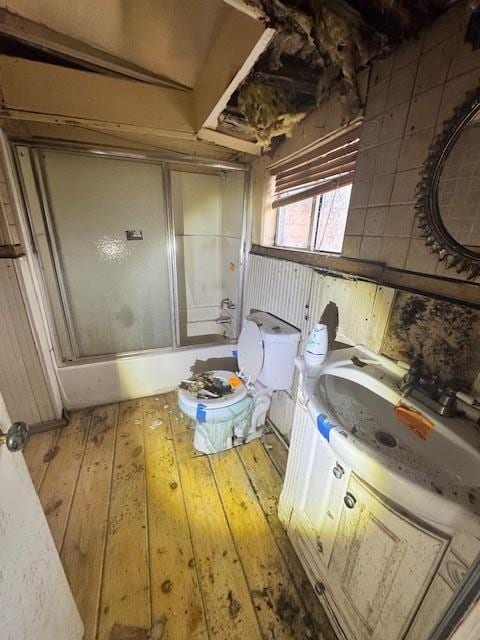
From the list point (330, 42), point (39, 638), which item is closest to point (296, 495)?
point (39, 638)

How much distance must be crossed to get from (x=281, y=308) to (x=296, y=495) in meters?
0.92

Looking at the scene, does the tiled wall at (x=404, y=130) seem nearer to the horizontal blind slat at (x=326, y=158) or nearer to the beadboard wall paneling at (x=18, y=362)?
the horizontal blind slat at (x=326, y=158)

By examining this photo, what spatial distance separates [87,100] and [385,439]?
5.92ft

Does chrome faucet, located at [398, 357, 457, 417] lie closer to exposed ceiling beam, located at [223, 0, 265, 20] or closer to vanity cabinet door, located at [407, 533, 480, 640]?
vanity cabinet door, located at [407, 533, 480, 640]

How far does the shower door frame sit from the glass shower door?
1 cm

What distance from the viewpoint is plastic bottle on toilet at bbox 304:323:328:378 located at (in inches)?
37.6

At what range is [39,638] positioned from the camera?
2.01ft

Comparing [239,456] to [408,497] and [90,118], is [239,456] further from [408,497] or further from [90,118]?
[90,118]

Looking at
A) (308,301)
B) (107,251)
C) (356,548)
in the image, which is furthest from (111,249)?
(356,548)

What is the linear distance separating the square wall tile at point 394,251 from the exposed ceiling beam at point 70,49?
1250 mm

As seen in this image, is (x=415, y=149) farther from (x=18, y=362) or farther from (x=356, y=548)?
(x=18, y=362)

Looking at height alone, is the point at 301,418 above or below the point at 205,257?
below

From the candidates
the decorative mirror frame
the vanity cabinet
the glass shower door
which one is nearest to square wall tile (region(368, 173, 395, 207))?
the decorative mirror frame

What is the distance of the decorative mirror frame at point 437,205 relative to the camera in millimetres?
688
